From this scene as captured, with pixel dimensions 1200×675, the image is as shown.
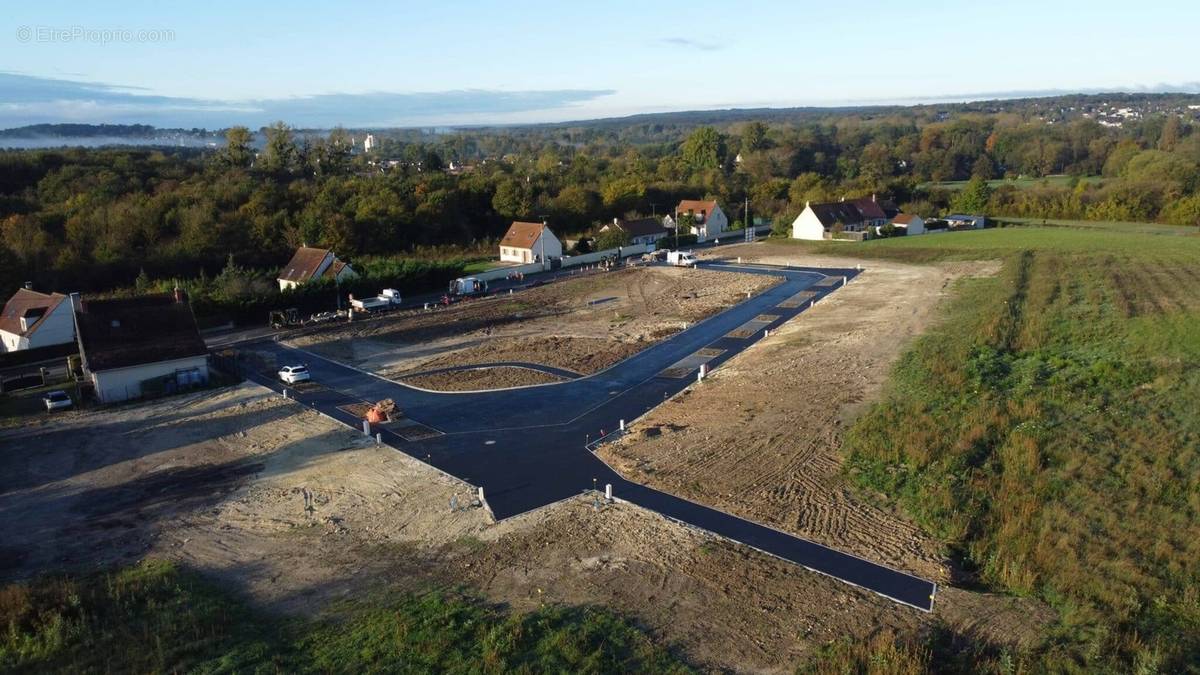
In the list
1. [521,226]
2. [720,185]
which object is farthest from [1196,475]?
[720,185]

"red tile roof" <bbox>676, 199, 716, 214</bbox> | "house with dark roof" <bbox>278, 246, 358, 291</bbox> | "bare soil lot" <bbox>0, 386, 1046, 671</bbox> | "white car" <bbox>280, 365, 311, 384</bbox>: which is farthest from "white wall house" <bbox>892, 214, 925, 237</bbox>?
"bare soil lot" <bbox>0, 386, 1046, 671</bbox>

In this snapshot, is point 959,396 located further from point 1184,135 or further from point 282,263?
point 1184,135

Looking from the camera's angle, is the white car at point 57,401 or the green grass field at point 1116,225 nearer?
the white car at point 57,401

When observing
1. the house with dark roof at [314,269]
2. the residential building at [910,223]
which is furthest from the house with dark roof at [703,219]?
the house with dark roof at [314,269]

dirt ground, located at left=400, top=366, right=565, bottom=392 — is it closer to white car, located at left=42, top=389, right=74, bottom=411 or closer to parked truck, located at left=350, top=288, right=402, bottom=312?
white car, located at left=42, top=389, right=74, bottom=411

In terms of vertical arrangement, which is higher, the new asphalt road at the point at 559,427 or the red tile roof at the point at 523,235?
the red tile roof at the point at 523,235

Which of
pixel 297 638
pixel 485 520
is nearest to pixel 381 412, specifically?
pixel 485 520

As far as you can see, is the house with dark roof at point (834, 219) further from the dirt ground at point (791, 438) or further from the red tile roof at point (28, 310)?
the red tile roof at point (28, 310)

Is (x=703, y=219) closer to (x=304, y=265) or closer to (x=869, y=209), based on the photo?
(x=869, y=209)
